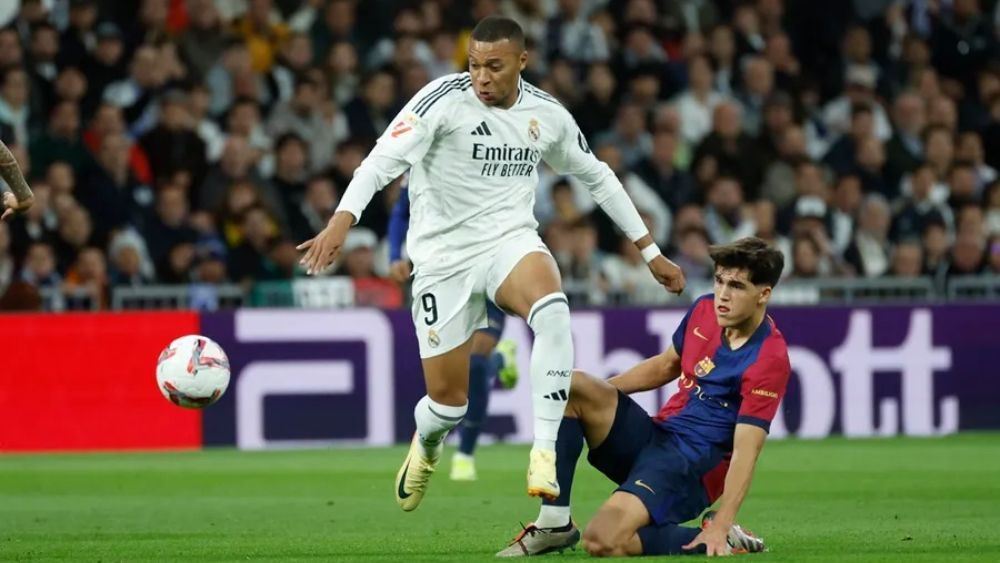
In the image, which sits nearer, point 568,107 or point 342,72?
point 342,72

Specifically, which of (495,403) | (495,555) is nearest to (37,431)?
(495,403)

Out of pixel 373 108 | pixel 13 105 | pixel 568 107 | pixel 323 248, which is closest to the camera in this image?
pixel 323 248

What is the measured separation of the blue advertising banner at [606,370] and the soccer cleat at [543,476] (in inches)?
301

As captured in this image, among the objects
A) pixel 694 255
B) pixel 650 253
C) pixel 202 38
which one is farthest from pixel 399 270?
pixel 202 38

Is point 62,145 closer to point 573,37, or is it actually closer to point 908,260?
point 573,37

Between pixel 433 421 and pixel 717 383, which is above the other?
pixel 717 383

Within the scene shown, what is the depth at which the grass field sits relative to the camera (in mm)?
8078

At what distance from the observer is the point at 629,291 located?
16.2 m

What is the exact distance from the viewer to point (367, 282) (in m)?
15.5

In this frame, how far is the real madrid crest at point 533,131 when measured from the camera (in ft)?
27.7

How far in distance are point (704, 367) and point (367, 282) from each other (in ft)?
26.3

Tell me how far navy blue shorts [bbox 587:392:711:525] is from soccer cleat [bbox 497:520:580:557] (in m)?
0.34

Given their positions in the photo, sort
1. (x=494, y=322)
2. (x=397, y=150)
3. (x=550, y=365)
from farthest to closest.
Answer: (x=494, y=322), (x=397, y=150), (x=550, y=365)

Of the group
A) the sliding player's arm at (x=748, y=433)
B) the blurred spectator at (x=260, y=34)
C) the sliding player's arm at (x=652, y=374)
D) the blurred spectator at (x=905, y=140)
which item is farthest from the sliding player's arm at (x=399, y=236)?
the blurred spectator at (x=905, y=140)
